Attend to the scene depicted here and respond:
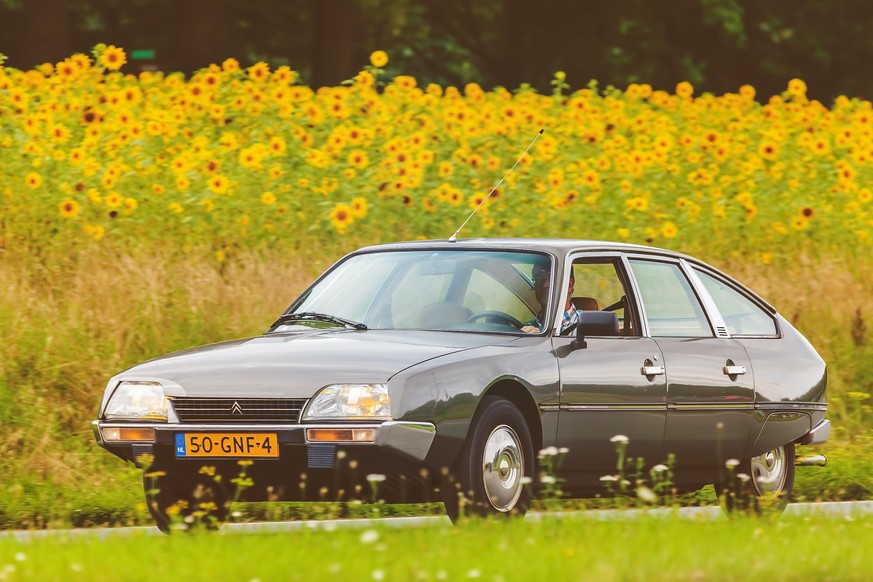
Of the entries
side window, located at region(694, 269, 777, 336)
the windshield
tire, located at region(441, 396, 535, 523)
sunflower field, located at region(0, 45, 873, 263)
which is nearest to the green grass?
tire, located at region(441, 396, 535, 523)

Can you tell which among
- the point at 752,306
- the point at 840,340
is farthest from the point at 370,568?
the point at 840,340

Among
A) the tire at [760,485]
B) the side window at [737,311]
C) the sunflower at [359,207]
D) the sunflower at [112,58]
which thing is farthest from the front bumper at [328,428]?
the sunflower at [112,58]

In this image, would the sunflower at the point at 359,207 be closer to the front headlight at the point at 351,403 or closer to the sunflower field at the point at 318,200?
the sunflower field at the point at 318,200

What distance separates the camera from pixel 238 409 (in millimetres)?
8258

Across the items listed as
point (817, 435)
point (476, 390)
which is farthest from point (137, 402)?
point (817, 435)

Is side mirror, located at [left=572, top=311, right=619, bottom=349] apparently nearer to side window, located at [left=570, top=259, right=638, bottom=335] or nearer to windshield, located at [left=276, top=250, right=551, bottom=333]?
windshield, located at [left=276, top=250, right=551, bottom=333]

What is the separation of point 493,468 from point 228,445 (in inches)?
50.0

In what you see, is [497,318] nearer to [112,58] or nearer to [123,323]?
[123,323]

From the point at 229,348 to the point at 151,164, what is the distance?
7580mm

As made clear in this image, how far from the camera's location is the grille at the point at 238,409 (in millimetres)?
8188

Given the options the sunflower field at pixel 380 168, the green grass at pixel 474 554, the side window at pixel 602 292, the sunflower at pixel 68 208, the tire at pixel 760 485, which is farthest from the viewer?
the sunflower field at pixel 380 168

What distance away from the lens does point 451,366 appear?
837 centimetres

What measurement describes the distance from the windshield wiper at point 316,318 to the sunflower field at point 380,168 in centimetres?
545

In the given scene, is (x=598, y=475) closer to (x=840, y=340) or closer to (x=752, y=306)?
(x=752, y=306)
